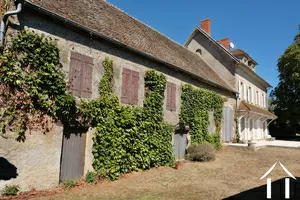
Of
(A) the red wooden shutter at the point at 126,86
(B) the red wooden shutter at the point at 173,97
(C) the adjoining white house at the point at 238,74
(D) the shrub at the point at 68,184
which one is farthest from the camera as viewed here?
(C) the adjoining white house at the point at 238,74

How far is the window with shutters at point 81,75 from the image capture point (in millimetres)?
8250

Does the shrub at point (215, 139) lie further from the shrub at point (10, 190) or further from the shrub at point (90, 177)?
the shrub at point (10, 190)

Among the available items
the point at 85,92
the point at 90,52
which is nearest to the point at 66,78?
the point at 85,92

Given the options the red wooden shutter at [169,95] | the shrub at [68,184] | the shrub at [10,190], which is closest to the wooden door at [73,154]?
the shrub at [68,184]

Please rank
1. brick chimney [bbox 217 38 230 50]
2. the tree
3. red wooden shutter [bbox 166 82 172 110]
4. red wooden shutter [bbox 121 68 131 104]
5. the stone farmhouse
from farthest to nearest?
the tree → brick chimney [bbox 217 38 230 50] → red wooden shutter [bbox 166 82 172 110] → red wooden shutter [bbox 121 68 131 104] → the stone farmhouse

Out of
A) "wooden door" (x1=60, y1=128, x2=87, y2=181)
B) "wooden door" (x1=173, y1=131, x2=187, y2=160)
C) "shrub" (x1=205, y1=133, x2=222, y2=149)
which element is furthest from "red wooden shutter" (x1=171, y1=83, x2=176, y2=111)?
"wooden door" (x1=60, y1=128, x2=87, y2=181)

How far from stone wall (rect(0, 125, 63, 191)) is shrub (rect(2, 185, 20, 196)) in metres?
0.09

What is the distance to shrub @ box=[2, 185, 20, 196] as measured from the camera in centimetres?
638

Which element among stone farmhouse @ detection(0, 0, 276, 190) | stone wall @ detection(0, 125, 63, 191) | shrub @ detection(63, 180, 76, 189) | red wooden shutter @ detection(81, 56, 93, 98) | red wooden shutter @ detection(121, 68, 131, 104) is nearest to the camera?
stone wall @ detection(0, 125, 63, 191)

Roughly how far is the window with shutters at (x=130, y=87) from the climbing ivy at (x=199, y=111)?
3.66 metres

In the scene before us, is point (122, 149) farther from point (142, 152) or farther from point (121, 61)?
point (121, 61)

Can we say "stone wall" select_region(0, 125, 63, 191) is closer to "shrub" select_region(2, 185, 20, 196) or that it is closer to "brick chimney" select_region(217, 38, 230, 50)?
"shrub" select_region(2, 185, 20, 196)

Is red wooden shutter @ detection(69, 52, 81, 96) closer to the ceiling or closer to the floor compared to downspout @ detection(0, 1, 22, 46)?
closer to the floor

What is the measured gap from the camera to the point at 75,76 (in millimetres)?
8336
